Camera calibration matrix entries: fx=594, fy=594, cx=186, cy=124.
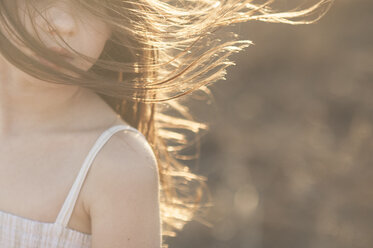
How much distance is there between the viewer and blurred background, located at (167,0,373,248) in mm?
3273

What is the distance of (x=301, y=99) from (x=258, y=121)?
334mm

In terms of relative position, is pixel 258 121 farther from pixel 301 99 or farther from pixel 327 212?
pixel 327 212

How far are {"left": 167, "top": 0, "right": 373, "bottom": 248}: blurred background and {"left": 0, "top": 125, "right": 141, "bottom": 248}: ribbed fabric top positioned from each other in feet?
4.53

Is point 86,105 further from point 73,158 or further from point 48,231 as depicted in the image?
point 48,231

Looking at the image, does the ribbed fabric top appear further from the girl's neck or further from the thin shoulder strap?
the girl's neck

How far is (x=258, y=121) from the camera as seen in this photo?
13.7 ft

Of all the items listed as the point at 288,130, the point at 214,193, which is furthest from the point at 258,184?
the point at 288,130

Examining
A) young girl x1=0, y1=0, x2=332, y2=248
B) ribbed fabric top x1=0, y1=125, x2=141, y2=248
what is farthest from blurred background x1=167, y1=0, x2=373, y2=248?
ribbed fabric top x1=0, y1=125, x2=141, y2=248

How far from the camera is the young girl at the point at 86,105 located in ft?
4.68

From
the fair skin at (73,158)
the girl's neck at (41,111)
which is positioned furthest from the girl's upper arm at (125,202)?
the girl's neck at (41,111)

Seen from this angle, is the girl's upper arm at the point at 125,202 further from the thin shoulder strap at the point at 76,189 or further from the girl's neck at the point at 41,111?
the girl's neck at the point at 41,111

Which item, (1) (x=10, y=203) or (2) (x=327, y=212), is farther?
(2) (x=327, y=212)

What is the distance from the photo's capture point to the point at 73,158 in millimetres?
1514

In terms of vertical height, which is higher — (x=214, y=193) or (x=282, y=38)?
(x=282, y=38)
